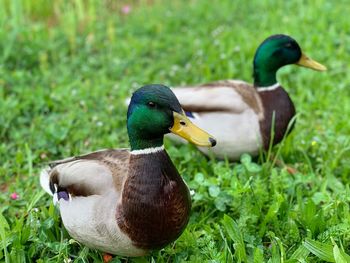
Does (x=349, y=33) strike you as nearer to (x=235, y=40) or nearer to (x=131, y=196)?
(x=235, y=40)

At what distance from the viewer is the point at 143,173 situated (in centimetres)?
242

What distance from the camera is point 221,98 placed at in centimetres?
357

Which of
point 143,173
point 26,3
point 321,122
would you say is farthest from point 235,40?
point 143,173

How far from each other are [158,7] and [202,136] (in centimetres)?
438

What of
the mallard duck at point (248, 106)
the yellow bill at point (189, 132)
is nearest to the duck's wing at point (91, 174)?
the yellow bill at point (189, 132)

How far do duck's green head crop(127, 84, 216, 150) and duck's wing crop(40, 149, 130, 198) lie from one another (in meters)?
0.24

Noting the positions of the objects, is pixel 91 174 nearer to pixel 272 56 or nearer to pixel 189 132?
pixel 189 132

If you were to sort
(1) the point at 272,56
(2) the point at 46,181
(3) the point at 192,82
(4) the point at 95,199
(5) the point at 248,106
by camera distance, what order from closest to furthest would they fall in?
(4) the point at 95,199, (2) the point at 46,181, (5) the point at 248,106, (1) the point at 272,56, (3) the point at 192,82

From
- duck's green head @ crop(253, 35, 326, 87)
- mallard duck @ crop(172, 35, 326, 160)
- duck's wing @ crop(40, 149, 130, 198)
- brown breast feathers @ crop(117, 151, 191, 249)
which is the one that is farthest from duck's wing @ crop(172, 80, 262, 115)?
brown breast feathers @ crop(117, 151, 191, 249)

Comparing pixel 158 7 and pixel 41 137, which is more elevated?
pixel 158 7

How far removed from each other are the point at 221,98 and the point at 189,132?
1217 millimetres

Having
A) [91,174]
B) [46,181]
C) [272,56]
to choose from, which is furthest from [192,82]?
[91,174]

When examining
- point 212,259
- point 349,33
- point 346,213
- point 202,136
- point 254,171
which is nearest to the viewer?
point 202,136

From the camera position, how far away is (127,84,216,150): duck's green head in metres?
2.38
